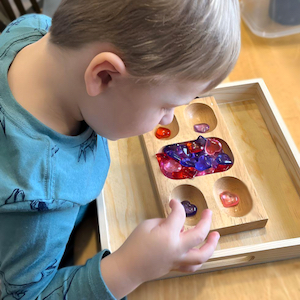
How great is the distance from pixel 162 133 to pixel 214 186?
0.14 meters

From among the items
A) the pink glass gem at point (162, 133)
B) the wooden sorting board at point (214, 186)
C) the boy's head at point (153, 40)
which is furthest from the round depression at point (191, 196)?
the boy's head at point (153, 40)

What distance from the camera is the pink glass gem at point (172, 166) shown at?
56cm

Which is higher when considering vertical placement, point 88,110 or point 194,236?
point 88,110

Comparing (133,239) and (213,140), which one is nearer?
(133,239)

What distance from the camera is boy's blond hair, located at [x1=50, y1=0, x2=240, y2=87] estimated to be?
0.29 metres

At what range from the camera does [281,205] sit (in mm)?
537

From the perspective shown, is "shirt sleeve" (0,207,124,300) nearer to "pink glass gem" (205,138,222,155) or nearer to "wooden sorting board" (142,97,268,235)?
"wooden sorting board" (142,97,268,235)

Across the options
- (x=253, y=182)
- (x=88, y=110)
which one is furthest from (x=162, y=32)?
(x=253, y=182)

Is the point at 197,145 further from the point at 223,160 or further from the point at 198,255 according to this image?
the point at 198,255

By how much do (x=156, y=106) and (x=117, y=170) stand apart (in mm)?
263

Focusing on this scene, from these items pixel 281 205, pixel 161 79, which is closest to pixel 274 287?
pixel 281 205

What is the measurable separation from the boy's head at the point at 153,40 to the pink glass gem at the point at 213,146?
0.24 meters

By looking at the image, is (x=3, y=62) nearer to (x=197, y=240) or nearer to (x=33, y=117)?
(x=33, y=117)

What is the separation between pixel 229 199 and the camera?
53 cm
